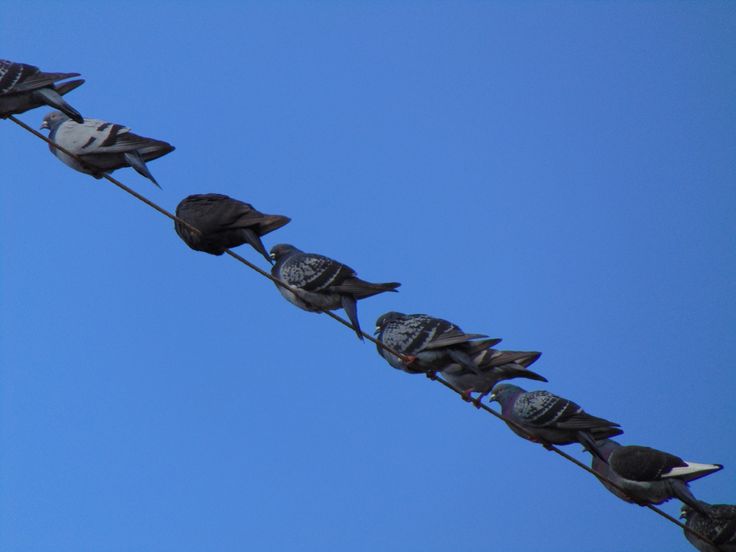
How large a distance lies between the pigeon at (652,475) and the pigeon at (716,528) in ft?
0.35

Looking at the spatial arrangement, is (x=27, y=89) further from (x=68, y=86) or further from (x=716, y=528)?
(x=716, y=528)

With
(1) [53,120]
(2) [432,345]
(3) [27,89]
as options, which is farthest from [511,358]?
(1) [53,120]

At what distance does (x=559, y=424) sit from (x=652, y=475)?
915 millimetres

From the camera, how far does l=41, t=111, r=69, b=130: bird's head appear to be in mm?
10547

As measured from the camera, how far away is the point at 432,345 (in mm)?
9797

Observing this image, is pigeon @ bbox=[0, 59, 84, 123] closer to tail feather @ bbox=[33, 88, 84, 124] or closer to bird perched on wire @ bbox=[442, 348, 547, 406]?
tail feather @ bbox=[33, 88, 84, 124]

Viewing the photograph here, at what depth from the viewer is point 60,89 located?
882 centimetres

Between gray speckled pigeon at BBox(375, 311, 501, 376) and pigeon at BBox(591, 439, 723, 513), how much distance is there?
5.03ft

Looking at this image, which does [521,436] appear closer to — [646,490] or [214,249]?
[646,490]

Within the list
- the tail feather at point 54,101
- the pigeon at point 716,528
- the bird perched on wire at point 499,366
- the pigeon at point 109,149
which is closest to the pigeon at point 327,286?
the bird perched on wire at point 499,366

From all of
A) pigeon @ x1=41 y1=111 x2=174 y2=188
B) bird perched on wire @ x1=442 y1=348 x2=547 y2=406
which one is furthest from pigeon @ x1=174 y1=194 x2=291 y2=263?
bird perched on wire @ x1=442 y1=348 x2=547 y2=406

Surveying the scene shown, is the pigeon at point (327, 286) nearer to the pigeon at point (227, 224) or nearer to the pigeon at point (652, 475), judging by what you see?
the pigeon at point (227, 224)

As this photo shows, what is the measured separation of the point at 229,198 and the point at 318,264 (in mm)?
1035

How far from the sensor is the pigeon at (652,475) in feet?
30.7
